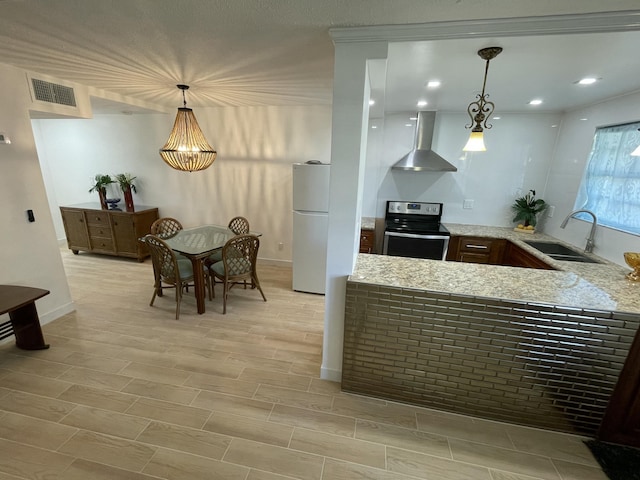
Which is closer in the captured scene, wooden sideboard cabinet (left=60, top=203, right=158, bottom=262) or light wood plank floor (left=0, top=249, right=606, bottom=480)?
light wood plank floor (left=0, top=249, right=606, bottom=480)

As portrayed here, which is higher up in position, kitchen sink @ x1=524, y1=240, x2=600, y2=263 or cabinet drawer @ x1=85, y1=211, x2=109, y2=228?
kitchen sink @ x1=524, y1=240, x2=600, y2=263

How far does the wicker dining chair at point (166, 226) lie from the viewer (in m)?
3.63

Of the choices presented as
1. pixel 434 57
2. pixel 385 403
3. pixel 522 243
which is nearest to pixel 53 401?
pixel 385 403

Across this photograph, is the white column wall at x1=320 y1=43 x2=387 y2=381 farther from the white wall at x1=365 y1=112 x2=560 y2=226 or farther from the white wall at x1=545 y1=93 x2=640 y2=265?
the white wall at x1=545 y1=93 x2=640 y2=265

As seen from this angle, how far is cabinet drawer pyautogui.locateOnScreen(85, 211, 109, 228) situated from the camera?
14.2 ft

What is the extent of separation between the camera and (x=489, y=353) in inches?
67.7

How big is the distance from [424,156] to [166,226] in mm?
3595

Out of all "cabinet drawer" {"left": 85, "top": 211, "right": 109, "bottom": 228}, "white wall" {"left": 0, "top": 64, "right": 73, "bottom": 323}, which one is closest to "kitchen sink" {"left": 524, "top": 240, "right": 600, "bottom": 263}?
"white wall" {"left": 0, "top": 64, "right": 73, "bottom": 323}

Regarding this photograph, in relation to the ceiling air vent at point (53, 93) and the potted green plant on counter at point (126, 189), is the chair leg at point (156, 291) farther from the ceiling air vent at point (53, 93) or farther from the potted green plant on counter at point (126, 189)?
the ceiling air vent at point (53, 93)

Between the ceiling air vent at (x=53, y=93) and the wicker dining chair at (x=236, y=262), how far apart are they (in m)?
2.18

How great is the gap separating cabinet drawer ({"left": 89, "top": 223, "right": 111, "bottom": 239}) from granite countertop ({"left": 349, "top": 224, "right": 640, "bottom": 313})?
4292 millimetres

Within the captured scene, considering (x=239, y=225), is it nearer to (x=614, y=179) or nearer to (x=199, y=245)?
(x=199, y=245)

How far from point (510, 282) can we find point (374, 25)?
176 cm

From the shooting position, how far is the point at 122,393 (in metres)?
1.97
